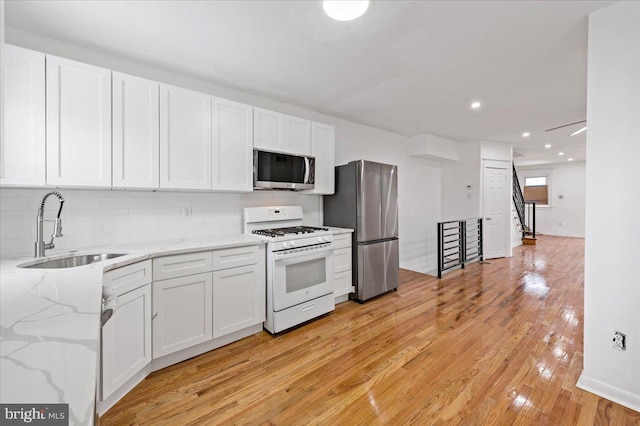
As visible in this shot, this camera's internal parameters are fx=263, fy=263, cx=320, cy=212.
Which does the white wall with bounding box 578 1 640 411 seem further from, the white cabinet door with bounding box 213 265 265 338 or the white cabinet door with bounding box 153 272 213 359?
the white cabinet door with bounding box 153 272 213 359

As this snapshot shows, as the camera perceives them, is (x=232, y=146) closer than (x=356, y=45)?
No

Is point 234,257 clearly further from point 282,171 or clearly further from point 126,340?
point 282,171

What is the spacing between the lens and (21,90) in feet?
5.68

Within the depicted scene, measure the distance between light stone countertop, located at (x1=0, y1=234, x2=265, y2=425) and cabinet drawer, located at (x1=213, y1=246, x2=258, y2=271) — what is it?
3.57 feet

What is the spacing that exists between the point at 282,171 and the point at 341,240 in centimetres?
113

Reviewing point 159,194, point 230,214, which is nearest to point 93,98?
point 159,194

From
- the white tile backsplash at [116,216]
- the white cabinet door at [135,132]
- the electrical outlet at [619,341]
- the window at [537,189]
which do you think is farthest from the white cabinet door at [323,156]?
the window at [537,189]

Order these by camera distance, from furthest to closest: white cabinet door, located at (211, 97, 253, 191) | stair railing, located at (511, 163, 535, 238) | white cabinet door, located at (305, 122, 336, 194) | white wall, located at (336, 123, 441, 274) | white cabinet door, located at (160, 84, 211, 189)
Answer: stair railing, located at (511, 163, 535, 238) < white wall, located at (336, 123, 441, 274) < white cabinet door, located at (305, 122, 336, 194) < white cabinet door, located at (211, 97, 253, 191) < white cabinet door, located at (160, 84, 211, 189)

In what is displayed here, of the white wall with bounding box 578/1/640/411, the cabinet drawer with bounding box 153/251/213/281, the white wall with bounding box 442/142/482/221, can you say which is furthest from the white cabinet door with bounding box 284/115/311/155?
the white wall with bounding box 442/142/482/221

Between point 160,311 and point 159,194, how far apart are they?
3.74 ft

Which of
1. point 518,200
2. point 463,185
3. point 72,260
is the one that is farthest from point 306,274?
point 518,200

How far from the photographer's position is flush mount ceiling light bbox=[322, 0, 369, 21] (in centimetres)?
171

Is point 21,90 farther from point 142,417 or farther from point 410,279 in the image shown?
point 410,279

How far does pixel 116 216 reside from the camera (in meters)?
2.36
